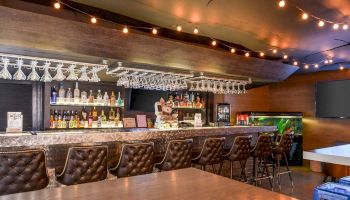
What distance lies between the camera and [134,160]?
3.51 meters

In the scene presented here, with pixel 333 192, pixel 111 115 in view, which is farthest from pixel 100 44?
pixel 333 192

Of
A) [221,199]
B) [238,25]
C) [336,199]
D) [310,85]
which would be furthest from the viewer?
[310,85]

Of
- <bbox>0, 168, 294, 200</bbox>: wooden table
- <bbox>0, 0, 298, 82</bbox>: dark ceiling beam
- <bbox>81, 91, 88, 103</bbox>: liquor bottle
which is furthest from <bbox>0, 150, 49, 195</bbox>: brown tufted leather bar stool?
<bbox>81, 91, 88, 103</bbox>: liquor bottle

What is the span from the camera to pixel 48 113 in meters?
5.54

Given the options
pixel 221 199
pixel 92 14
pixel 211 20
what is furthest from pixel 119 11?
pixel 221 199

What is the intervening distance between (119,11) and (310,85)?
Answer: 6565 millimetres

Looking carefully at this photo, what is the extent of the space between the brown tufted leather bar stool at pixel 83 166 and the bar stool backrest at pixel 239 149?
90.2 inches

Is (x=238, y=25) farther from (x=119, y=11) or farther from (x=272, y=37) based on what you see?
(x=119, y=11)

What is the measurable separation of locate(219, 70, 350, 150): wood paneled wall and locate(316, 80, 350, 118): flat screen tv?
212 mm

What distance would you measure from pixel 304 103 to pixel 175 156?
6.25 metres

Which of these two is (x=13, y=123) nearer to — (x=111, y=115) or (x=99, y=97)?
(x=99, y=97)

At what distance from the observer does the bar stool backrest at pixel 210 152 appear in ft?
14.3

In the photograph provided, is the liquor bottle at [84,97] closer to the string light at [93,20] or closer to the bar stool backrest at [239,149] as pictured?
the string light at [93,20]

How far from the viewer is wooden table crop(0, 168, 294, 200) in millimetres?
1671
